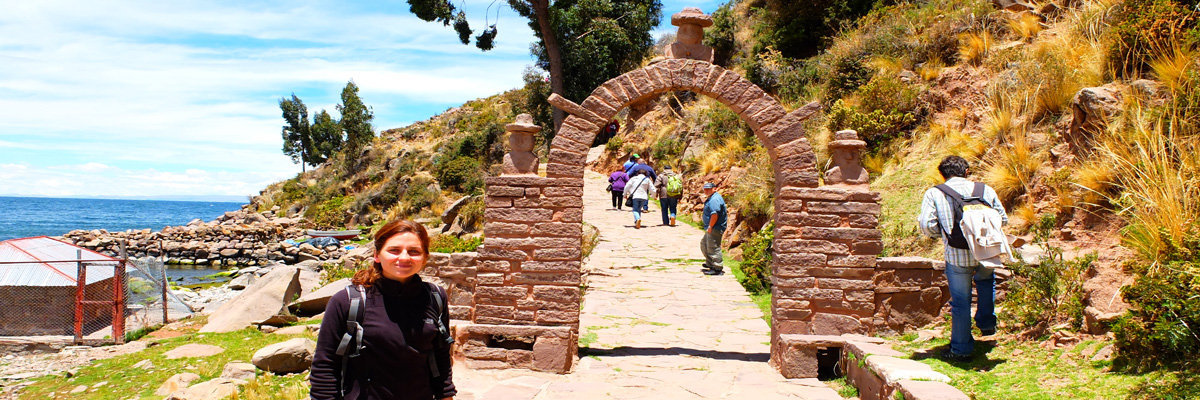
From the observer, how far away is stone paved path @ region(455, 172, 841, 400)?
20.0 ft

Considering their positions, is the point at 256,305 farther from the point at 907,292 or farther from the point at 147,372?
the point at 907,292

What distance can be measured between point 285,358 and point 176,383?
1.15 m

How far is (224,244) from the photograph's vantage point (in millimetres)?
28672

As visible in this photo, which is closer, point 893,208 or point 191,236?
point 893,208

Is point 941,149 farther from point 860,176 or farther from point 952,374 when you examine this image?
point 952,374

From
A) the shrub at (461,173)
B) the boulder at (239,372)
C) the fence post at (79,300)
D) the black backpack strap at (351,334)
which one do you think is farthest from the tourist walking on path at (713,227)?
the shrub at (461,173)

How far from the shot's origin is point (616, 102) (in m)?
7.09

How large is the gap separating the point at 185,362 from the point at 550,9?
76.3 feet

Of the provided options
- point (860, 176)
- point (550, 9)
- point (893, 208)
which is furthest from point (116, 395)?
point (550, 9)

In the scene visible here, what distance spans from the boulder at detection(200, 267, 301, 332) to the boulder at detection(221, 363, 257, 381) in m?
3.46

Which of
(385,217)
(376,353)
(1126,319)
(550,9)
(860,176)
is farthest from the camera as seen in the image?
(385,217)

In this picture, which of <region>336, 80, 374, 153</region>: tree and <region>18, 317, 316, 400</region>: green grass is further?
<region>336, 80, 374, 153</region>: tree

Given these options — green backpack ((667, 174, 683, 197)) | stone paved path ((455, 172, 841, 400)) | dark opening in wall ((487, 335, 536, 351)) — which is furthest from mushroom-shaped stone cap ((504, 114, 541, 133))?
green backpack ((667, 174, 683, 197))

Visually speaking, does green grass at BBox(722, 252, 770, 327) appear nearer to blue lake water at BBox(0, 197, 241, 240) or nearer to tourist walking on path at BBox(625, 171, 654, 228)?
tourist walking on path at BBox(625, 171, 654, 228)
